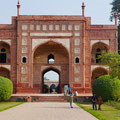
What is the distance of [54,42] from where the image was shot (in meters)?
32.3

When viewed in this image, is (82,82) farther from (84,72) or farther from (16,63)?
(16,63)

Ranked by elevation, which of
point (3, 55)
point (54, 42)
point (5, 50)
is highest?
point (54, 42)

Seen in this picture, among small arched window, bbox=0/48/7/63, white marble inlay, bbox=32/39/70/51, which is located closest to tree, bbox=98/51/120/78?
white marble inlay, bbox=32/39/70/51

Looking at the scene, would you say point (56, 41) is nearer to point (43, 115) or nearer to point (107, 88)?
point (107, 88)

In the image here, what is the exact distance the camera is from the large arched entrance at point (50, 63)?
108 feet

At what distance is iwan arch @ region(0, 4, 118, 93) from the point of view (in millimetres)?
31594

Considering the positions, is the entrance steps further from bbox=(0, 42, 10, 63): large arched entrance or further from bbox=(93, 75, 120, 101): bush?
bbox=(0, 42, 10, 63): large arched entrance

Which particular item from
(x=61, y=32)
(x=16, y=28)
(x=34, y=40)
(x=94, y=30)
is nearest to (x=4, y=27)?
(x=16, y=28)

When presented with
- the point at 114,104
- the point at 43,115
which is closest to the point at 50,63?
the point at 114,104

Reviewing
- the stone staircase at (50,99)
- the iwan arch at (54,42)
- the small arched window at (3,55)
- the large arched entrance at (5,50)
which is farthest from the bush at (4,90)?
the small arched window at (3,55)

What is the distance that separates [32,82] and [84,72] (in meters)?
5.28

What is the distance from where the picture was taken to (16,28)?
1270 inches

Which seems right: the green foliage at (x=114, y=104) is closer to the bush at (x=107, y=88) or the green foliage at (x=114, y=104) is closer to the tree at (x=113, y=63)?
the bush at (x=107, y=88)

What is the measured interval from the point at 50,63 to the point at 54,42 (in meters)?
2.62
